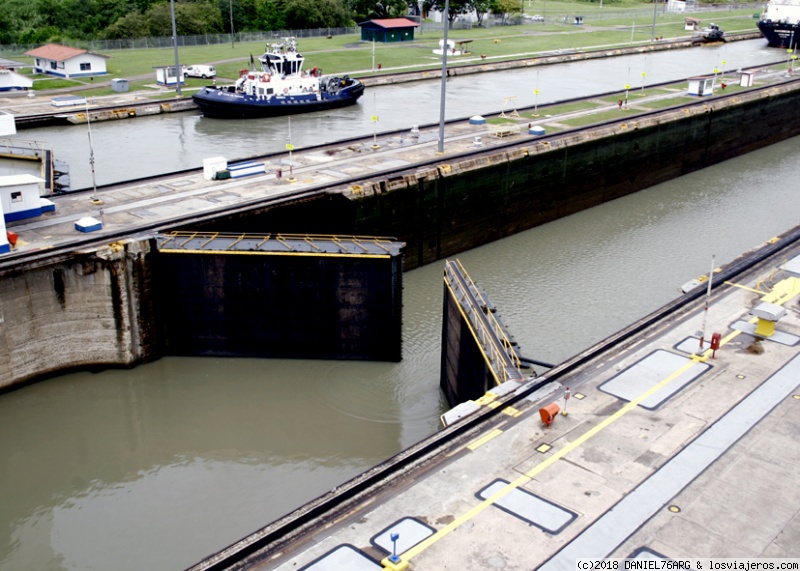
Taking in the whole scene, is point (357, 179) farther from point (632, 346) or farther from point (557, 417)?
point (557, 417)

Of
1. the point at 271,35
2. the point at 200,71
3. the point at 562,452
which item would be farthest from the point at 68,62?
the point at 562,452

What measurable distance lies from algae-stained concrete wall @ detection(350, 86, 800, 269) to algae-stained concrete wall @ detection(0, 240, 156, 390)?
929 centimetres

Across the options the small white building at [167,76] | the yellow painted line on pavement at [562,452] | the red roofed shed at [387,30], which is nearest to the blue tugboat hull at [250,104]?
the small white building at [167,76]

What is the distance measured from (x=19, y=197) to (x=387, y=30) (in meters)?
69.6

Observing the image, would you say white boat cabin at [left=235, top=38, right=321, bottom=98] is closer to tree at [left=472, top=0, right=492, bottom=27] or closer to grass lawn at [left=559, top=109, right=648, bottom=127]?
grass lawn at [left=559, top=109, right=648, bottom=127]

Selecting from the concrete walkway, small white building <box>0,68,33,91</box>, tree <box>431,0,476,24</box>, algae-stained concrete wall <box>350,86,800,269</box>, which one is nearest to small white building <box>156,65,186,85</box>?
small white building <box>0,68,33,91</box>

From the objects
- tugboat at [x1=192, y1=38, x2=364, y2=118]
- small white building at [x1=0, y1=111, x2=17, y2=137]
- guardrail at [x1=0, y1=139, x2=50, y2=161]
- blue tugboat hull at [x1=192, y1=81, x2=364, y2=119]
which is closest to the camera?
small white building at [x1=0, y1=111, x2=17, y2=137]

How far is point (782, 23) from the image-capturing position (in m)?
95.8

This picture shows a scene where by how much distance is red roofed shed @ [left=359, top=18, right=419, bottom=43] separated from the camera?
9231 centimetres

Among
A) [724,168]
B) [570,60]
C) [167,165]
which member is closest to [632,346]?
[167,165]

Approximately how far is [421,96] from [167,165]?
25.7 metres

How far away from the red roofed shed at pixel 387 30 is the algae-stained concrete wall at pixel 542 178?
150 ft

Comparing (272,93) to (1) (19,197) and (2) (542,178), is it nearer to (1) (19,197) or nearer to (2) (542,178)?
(2) (542,178)

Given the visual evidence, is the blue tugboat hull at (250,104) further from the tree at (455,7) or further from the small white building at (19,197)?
the tree at (455,7)
